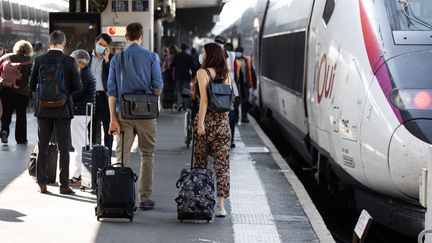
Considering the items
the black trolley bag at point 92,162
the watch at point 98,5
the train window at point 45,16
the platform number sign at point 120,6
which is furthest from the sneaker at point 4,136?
the train window at point 45,16

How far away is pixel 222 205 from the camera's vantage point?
8.53 meters

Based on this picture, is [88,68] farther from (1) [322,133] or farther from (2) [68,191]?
(1) [322,133]

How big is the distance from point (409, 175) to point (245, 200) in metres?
2.90

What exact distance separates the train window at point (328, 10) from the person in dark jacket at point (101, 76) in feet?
8.67

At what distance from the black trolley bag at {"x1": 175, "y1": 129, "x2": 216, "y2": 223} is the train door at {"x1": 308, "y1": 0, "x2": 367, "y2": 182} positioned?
4.04ft

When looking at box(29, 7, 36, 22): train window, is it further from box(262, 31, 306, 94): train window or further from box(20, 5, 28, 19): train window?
box(262, 31, 306, 94): train window

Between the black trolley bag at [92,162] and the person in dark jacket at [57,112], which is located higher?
the person in dark jacket at [57,112]

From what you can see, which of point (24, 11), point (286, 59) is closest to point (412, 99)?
point (286, 59)

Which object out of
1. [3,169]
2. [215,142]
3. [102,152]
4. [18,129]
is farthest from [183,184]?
[18,129]

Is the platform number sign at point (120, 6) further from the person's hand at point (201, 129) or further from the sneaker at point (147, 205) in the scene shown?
the person's hand at point (201, 129)

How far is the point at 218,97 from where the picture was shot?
8234mm

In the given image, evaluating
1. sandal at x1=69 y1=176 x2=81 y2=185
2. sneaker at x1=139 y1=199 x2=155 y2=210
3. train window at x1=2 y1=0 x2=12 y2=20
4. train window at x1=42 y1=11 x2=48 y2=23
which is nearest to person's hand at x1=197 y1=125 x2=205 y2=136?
sneaker at x1=139 y1=199 x2=155 y2=210

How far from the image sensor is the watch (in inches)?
768

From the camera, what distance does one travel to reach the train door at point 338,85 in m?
7.87
